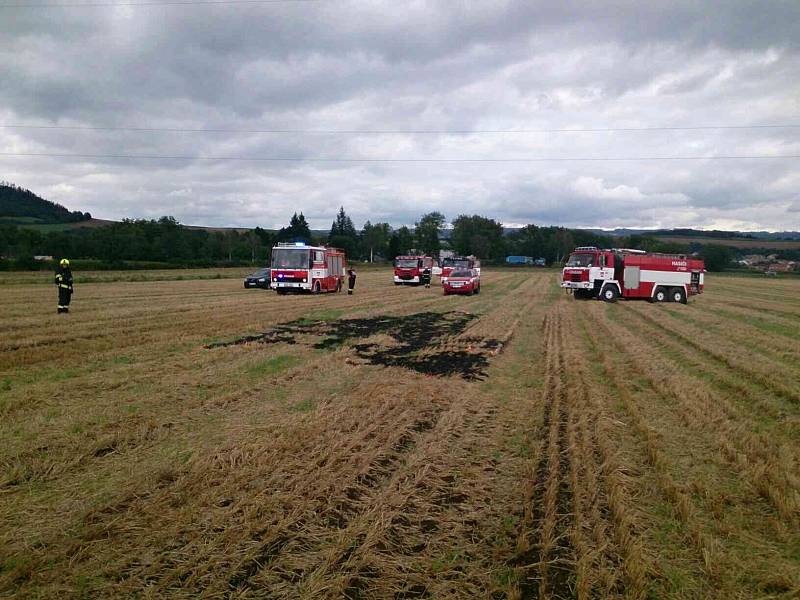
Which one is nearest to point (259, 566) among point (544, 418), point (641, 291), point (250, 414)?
point (250, 414)

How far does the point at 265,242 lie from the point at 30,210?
4402 centimetres

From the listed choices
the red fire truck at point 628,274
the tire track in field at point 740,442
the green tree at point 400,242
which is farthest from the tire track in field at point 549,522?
the green tree at point 400,242

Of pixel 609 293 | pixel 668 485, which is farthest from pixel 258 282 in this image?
pixel 668 485

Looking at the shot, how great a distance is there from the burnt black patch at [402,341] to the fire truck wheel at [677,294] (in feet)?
50.1

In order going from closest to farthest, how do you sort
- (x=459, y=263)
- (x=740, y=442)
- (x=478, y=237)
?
1. (x=740, y=442)
2. (x=459, y=263)
3. (x=478, y=237)

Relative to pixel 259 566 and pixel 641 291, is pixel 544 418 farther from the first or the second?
pixel 641 291

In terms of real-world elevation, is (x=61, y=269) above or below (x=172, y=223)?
below

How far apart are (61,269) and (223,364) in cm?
983

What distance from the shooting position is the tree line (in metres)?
59.5

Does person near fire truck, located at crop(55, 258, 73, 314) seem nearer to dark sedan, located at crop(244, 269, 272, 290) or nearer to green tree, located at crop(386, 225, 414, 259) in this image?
dark sedan, located at crop(244, 269, 272, 290)

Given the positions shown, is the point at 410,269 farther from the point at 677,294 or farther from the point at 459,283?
the point at 677,294

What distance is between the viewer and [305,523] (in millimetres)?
3975

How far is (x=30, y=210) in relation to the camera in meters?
99.6

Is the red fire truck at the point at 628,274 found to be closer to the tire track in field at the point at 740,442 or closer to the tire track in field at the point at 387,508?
the tire track in field at the point at 740,442
